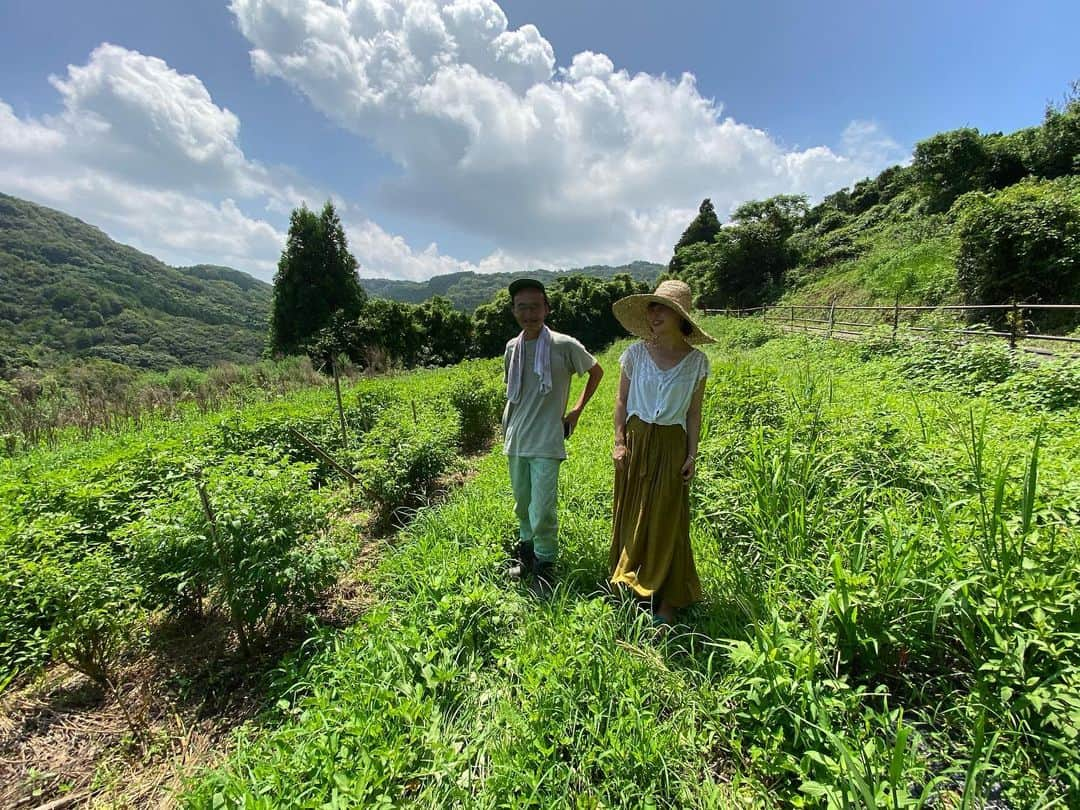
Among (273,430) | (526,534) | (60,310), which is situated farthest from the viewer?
(60,310)

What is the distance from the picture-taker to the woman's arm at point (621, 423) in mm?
2480

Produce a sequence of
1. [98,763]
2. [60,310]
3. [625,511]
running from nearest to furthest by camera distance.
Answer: [98,763] → [625,511] → [60,310]

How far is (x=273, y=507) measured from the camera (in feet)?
8.84

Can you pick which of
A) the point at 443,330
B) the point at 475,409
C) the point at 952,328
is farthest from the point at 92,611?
the point at 443,330

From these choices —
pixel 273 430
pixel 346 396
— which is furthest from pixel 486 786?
pixel 346 396

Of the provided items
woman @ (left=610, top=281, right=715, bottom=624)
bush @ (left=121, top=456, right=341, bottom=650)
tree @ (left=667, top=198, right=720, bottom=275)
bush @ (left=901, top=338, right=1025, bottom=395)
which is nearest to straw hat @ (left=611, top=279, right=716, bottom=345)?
woman @ (left=610, top=281, right=715, bottom=624)

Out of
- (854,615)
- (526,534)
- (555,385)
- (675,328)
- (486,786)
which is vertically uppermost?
(675,328)

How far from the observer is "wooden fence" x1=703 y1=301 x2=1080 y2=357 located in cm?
735

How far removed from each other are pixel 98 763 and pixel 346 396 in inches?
262

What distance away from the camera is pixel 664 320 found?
225 centimetres

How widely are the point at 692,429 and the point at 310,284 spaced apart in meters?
28.5

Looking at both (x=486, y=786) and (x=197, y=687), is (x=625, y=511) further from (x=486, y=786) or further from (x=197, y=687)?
(x=197, y=687)

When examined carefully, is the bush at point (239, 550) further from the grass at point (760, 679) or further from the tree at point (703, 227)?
the tree at point (703, 227)

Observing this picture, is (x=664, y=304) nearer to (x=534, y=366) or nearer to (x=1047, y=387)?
(x=534, y=366)
